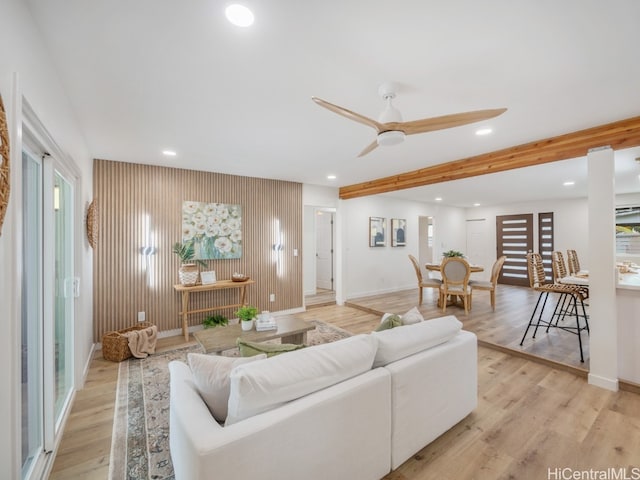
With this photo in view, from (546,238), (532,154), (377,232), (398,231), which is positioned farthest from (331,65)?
(546,238)

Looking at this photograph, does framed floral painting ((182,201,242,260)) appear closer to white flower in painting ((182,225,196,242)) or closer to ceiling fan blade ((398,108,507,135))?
white flower in painting ((182,225,196,242))

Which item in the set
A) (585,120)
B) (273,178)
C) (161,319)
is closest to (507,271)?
(585,120)

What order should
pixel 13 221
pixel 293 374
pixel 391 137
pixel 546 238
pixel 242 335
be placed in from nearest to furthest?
pixel 13 221, pixel 293 374, pixel 391 137, pixel 242 335, pixel 546 238

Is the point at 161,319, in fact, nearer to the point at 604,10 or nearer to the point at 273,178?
the point at 273,178

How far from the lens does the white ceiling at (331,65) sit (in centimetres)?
135

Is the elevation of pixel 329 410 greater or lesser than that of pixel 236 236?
lesser

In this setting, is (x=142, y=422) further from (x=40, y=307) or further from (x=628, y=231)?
(x=628, y=231)

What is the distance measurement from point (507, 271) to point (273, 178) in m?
7.19

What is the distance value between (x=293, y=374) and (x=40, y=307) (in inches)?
68.8

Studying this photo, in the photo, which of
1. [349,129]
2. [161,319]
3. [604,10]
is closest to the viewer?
[604,10]

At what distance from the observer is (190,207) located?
14.0 ft

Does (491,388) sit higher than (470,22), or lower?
lower

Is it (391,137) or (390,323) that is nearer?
(391,137)

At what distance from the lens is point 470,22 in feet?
4.57
